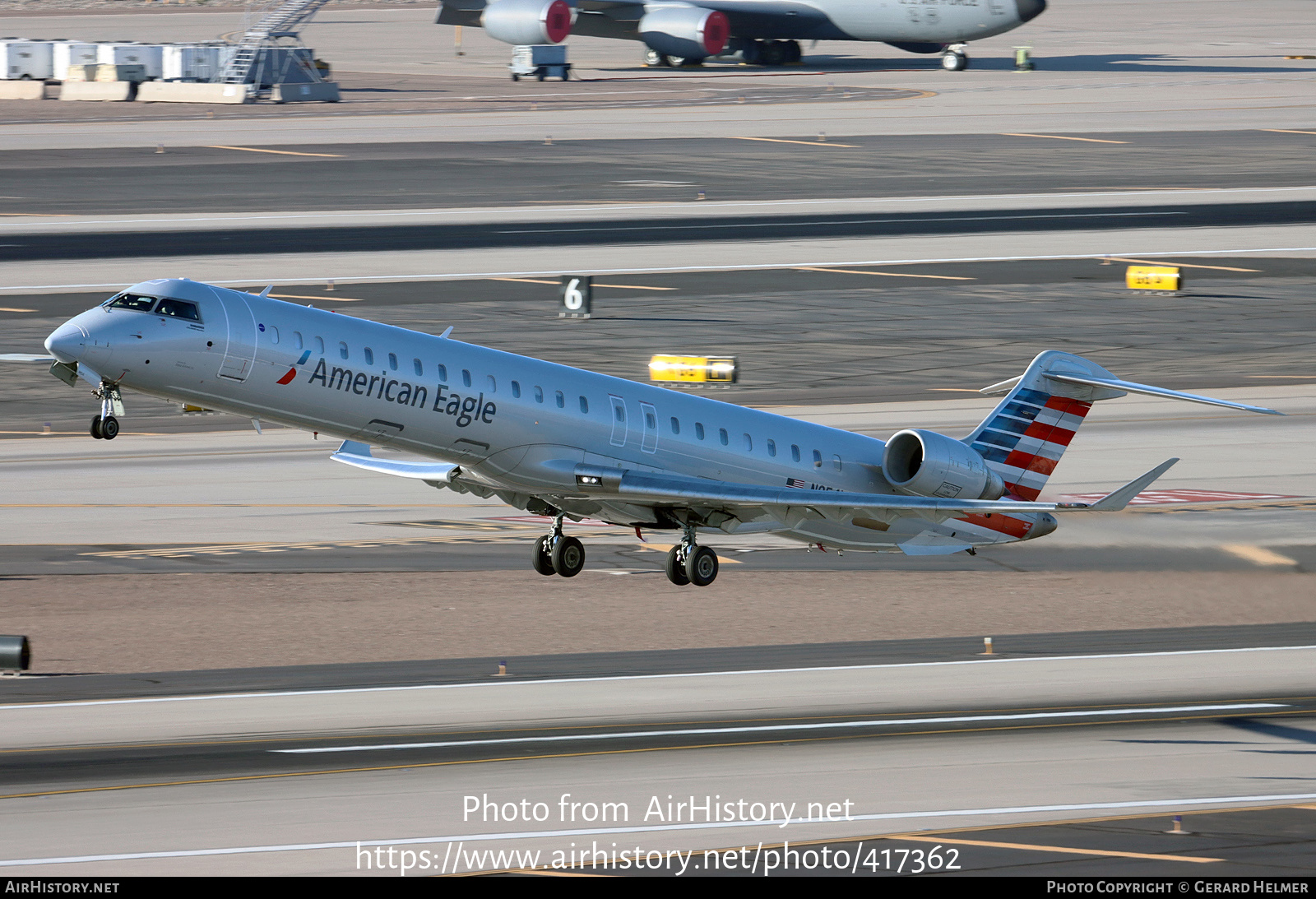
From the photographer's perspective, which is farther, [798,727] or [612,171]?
[612,171]

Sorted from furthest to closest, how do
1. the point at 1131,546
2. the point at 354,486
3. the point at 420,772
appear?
1. the point at 354,486
2. the point at 1131,546
3. the point at 420,772

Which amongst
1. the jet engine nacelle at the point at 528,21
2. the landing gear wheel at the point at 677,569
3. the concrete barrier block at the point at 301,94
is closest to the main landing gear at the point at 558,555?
the landing gear wheel at the point at 677,569

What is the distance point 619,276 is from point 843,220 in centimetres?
1817

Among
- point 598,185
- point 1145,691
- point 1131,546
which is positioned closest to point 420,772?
point 1145,691

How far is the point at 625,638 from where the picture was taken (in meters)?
43.7

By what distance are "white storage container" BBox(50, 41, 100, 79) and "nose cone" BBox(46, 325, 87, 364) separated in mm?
111406

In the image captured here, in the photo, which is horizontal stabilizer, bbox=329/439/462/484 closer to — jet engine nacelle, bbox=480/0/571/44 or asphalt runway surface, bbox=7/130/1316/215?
asphalt runway surface, bbox=7/130/1316/215

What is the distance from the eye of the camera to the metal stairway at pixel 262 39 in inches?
5148

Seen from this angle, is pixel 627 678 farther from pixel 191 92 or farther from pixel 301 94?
pixel 191 92

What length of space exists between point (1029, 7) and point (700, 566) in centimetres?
10121

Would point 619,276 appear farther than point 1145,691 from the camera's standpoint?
Yes

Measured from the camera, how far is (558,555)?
4138 centimetres

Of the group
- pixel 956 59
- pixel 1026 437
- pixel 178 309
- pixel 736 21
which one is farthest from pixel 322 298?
pixel 956 59

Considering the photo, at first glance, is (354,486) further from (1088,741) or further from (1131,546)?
(1088,741)
